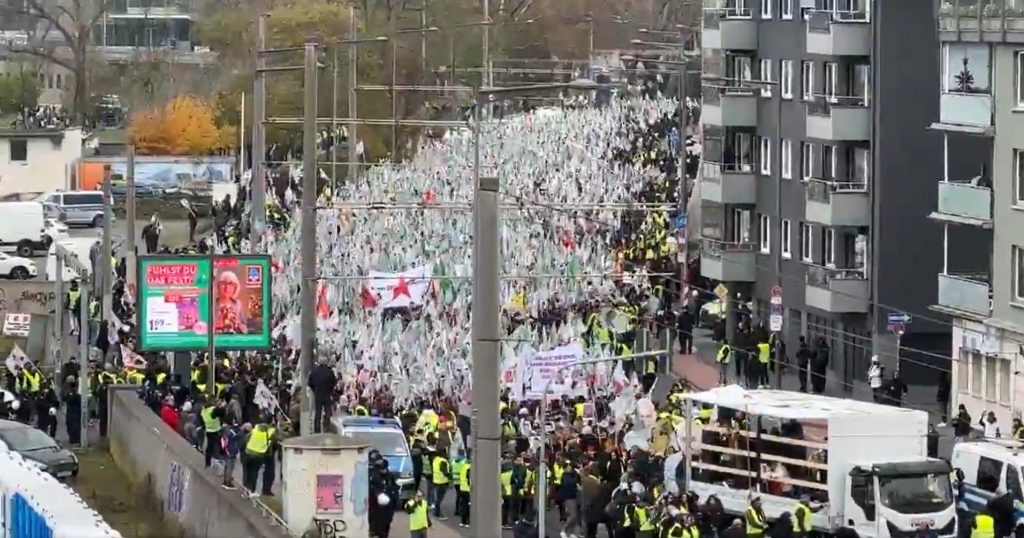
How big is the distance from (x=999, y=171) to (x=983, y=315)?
277 centimetres

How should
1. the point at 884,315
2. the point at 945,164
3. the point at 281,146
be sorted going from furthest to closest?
the point at 281,146, the point at 884,315, the point at 945,164

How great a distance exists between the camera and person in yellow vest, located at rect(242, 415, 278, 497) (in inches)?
1436

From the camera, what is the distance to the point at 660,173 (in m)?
88.4

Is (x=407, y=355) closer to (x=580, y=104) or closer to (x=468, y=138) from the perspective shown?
(x=468, y=138)

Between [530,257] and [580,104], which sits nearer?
[530,257]

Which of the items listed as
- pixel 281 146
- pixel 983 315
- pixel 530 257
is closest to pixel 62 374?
pixel 530 257

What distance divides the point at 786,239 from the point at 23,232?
102ft

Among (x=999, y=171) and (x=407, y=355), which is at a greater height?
(x=999, y=171)

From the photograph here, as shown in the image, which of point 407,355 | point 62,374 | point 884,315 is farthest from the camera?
point 884,315

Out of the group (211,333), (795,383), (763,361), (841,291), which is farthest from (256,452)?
(841,291)

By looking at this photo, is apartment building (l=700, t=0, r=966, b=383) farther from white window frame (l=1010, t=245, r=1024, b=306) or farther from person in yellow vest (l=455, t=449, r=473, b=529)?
person in yellow vest (l=455, t=449, r=473, b=529)

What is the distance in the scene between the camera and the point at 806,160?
62906 mm

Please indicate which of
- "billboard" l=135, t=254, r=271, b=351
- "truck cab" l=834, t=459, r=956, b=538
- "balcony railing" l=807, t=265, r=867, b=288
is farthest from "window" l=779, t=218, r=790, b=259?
"truck cab" l=834, t=459, r=956, b=538

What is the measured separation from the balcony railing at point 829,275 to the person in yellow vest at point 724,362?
16.1 feet
